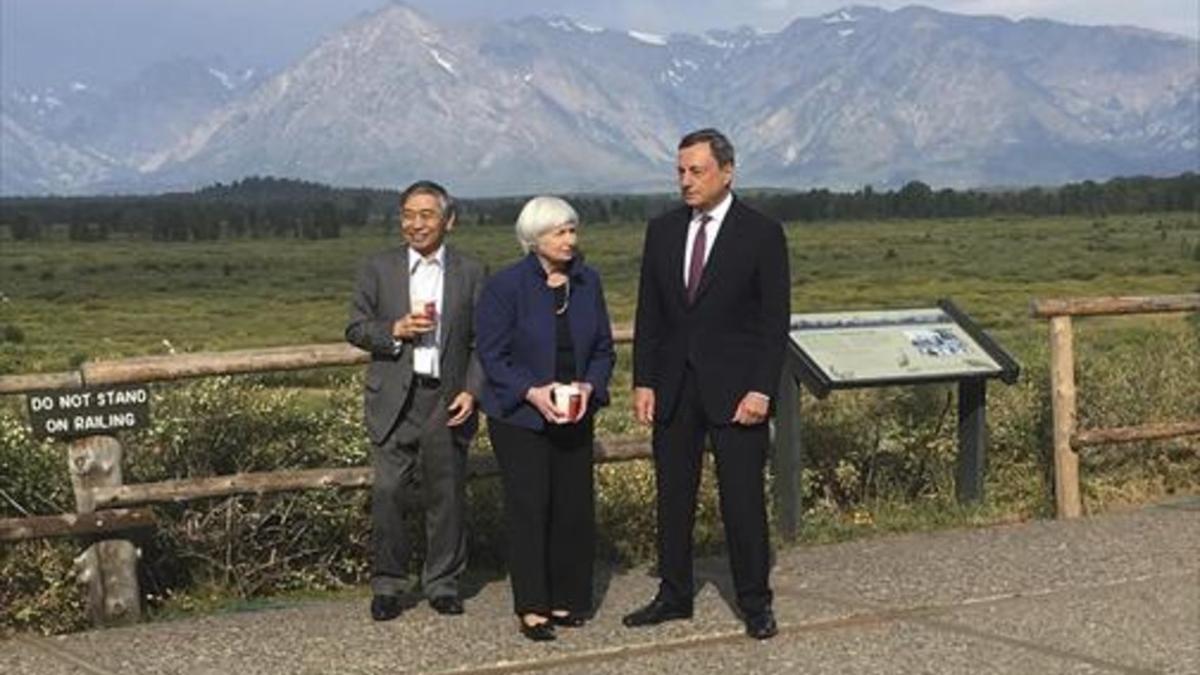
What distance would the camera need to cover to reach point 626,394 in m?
23.0

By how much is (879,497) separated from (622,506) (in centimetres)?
165

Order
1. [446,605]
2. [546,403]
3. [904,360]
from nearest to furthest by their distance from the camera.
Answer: [546,403] → [446,605] → [904,360]

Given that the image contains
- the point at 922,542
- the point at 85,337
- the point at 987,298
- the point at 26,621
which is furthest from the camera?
the point at 987,298

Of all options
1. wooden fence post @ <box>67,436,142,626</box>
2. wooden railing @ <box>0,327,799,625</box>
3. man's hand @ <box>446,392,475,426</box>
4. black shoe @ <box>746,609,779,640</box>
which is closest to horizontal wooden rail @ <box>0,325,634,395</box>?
wooden railing @ <box>0,327,799,625</box>

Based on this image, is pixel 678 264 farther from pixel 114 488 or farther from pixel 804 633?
pixel 114 488

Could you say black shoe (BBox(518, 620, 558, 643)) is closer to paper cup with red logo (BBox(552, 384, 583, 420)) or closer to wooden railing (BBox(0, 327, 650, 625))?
paper cup with red logo (BBox(552, 384, 583, 420))

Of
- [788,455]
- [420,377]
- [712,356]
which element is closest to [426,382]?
[420,377]

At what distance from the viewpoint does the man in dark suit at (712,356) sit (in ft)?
20.8

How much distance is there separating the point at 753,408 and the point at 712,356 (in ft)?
0.79

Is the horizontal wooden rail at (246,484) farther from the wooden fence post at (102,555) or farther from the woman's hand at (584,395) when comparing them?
the woman's hand at (584,395)

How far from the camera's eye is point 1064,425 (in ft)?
29.7

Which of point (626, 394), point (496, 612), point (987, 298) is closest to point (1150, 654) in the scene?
point (496, 612)

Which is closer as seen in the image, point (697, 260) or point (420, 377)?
point (697, 260)

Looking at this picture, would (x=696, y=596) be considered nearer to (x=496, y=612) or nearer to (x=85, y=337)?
(x=496, y=612)
